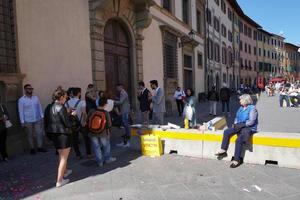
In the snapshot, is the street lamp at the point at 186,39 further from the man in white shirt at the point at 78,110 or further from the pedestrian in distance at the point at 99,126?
the pedestrian in distance at the point at 99,126

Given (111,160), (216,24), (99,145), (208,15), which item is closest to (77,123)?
(99,145)

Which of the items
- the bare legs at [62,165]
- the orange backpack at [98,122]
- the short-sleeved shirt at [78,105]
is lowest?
the bare legs at [62,165]

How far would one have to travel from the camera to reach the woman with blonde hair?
20.9 feet

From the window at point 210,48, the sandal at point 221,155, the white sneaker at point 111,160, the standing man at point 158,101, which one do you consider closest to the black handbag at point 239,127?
the sandal at point 221,155

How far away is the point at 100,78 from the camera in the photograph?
38.2ft

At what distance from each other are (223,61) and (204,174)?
3265 cm

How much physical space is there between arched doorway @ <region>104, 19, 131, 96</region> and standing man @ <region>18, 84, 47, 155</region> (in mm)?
4532

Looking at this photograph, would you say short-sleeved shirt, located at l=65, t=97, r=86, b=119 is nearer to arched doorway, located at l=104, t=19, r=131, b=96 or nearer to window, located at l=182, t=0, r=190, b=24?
arched doorway, located at l=104, t=19, r=131, b=96

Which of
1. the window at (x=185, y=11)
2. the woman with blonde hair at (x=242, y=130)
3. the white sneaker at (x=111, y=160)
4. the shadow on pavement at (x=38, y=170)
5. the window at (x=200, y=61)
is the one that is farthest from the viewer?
the window at (x=200, y=61)

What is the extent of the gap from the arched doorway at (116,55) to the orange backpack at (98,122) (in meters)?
6.02

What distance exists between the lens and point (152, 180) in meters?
5.62

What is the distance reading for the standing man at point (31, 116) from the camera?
7855mm

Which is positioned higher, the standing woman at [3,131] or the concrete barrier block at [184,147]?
the standing woman at [3,131]

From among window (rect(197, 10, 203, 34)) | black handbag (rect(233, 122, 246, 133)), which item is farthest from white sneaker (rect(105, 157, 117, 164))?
window (rect(197, 10, 203, 34))
